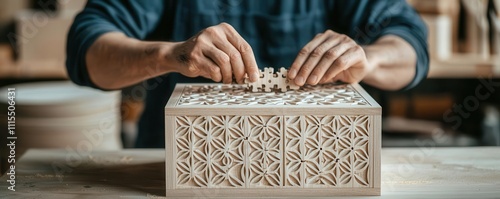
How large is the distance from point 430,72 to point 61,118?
2.39m

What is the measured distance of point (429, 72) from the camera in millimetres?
4234

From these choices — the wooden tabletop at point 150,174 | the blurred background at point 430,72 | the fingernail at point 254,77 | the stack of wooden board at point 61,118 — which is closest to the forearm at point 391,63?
the wooden tabletop at point 150,174

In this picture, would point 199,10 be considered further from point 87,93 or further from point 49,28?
point 49,28

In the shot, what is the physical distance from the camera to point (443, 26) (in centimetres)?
420

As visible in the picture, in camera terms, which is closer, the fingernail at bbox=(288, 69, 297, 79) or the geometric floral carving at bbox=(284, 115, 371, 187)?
the geometric floral carving at bbox=(284, 115, 371, 187)

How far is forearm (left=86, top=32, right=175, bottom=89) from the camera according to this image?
1.88 metres

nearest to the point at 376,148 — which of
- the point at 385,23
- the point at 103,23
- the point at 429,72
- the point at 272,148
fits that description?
the point at 272,148

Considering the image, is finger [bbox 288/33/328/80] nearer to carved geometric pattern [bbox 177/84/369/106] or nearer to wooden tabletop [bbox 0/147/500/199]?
carved geometric pattern [bbox 177/84/369/106]

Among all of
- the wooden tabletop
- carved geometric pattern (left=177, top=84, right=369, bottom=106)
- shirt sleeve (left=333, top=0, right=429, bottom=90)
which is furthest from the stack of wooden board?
shirt sleeve (left=333, top=0, right=429, bottom=90)

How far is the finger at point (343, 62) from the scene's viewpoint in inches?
68.1

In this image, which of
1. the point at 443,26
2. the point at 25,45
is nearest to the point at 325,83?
the point at 443,26

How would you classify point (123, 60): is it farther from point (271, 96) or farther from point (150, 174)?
point (271, 96)

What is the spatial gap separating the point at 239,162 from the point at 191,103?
0.18 metres

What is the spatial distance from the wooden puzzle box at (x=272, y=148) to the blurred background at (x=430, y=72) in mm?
1587
